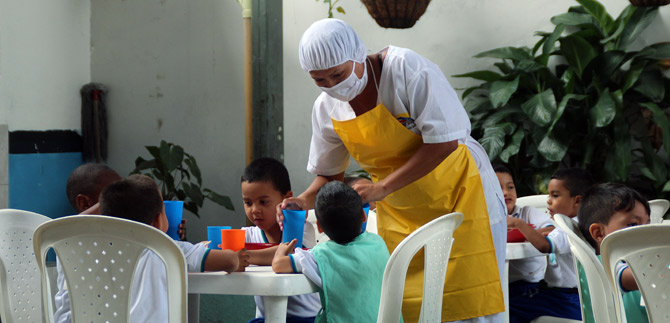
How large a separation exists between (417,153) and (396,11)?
7.17 feet

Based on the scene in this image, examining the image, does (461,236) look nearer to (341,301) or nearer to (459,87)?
(341,301)

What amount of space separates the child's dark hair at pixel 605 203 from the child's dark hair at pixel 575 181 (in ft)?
3.90

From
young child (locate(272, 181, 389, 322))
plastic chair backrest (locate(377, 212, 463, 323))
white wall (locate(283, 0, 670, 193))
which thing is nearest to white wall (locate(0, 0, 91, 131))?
white wall (locate(283, 0, 670, 193))

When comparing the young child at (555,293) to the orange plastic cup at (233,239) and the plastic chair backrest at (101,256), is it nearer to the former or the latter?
the orange plastic cup at (233,239)

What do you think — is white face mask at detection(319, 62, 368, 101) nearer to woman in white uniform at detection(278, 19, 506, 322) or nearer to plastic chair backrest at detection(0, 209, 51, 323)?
woman in white uniform at detection(278, 19, 506, 322)

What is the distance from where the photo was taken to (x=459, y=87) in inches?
199

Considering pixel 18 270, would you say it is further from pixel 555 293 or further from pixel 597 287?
pixel 555 293

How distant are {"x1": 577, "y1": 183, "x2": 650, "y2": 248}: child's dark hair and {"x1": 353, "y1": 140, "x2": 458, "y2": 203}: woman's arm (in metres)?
0.44

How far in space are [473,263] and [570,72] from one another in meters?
2.59

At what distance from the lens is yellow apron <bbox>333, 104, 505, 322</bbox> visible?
2266 millimetres

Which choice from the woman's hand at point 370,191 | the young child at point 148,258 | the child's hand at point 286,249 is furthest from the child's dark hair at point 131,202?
the woman's hand at point 370,191

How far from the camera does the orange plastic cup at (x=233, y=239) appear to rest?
2139 millimetres

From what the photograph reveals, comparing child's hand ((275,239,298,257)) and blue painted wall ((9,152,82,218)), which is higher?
child's hand ((275,239,298,257))

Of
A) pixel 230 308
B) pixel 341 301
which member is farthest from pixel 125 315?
pixel 230 308
